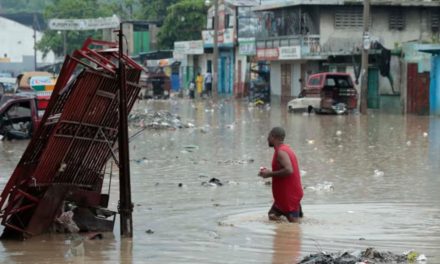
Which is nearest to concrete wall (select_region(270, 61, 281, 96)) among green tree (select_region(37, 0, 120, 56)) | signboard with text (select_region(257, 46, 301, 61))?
signboard with text (select_region(257, 46, 301, 61))

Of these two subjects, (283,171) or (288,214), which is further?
(288,214)

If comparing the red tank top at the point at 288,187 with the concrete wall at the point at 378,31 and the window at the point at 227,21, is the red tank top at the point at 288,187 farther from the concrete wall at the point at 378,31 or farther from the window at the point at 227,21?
the window at the point at 227,21

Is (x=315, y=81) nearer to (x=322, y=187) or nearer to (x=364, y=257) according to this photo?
(x=322, y=187)

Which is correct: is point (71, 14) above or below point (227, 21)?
above

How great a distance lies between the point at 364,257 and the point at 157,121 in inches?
850

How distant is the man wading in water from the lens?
35.4 feet

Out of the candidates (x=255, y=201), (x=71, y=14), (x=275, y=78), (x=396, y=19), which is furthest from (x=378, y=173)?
(x=71, y=14)

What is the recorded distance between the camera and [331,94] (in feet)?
122

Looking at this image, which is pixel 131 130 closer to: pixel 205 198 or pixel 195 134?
pixel 195 134

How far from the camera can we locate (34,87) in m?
29.4

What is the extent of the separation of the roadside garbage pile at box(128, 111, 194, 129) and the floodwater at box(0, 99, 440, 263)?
2.66 meters

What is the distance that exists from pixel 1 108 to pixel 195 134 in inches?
212

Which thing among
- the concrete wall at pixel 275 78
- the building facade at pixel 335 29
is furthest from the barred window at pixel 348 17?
the concrete wall at pixel 275 78

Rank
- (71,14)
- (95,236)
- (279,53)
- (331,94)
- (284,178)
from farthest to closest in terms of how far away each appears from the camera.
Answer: (71,14)
(279,53)
(331,94)
(284,178)
(95,236)
